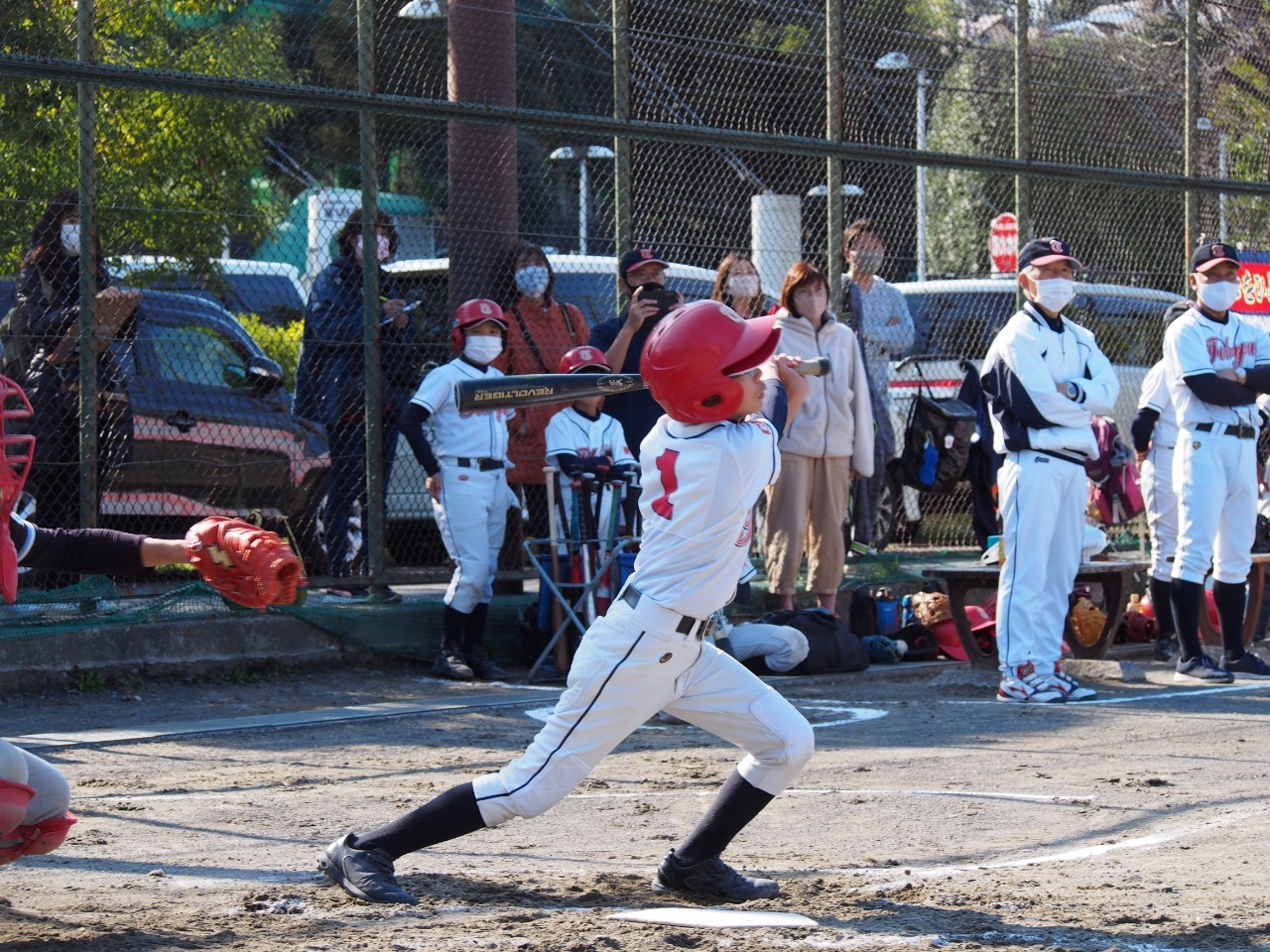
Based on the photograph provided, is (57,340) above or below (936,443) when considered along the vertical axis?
above

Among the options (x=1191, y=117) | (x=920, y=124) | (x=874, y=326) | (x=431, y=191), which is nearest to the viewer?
(x=431, y=191)

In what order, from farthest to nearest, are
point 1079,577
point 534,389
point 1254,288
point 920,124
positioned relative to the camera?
point 1254,288 → point 920,124 → point 1079,577 → point 534,389

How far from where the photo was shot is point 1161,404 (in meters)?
10.4

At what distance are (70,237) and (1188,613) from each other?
252 inches

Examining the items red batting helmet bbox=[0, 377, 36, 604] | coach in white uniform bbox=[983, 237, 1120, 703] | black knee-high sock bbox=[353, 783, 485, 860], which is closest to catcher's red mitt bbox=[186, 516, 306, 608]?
red batting helmet bbox=[0, 377, 36, 604]

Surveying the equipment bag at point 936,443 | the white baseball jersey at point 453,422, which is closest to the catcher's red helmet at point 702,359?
the white baseball jersey at point 453,422

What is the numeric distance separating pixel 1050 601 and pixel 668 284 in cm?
377

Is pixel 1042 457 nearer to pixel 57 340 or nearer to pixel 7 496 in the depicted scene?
pixel 57 340

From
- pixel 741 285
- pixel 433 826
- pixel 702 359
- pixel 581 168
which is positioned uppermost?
pixel 581 168

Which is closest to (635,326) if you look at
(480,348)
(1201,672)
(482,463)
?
(480,348)

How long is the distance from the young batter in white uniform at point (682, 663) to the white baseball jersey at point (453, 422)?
488cm

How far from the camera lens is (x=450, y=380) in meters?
9.80

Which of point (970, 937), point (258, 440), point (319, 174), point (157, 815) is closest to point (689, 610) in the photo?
point (970, 937)

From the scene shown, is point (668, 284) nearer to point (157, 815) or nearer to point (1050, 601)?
point (1050, 601)
